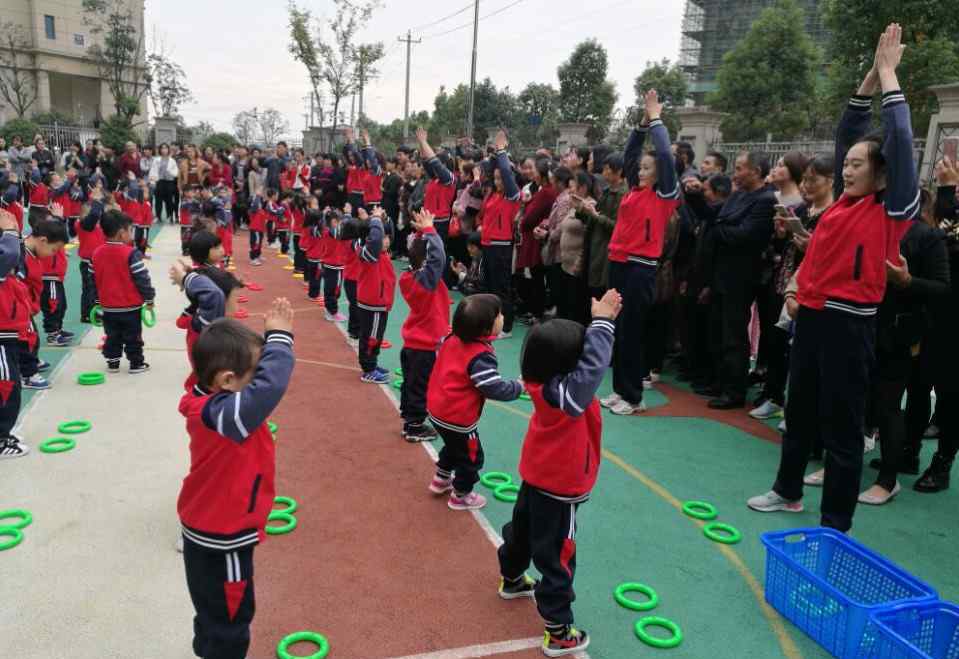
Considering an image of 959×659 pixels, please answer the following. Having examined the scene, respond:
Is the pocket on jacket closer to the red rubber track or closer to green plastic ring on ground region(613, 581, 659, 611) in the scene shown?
green plastic ring on ground region(613, 581, 659, 611)

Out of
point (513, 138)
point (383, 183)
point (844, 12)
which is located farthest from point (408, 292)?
point (513, 138)

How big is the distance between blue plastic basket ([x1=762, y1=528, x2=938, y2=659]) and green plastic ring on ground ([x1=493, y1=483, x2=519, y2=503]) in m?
1.70

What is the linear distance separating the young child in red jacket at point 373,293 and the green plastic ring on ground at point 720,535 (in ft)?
12.3

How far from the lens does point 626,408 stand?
664 centimetres

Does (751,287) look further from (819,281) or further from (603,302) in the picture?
(603,302)

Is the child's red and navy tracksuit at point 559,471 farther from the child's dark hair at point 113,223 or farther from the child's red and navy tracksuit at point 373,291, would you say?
the child's dark hair at point 113,223

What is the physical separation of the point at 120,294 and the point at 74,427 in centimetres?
181

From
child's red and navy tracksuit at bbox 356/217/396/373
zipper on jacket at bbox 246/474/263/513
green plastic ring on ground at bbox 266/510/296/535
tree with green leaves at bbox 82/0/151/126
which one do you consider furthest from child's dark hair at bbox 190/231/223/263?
tree with green leaves at bbox 82/0/151/126

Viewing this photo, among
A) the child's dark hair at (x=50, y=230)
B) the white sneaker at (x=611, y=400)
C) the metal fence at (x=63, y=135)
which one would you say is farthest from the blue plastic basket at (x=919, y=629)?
the metal fence at (x=63, y=135)

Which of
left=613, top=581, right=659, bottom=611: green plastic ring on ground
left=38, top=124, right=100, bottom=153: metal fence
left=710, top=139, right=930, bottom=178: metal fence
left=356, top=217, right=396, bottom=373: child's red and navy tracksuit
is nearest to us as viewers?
left=613, top=581, right=659, bottom=611: green plastic ring on ground

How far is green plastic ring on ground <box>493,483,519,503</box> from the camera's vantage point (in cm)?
482

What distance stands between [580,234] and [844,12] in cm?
1863

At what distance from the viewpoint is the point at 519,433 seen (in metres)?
6.05

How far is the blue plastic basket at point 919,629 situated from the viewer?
3070 mm
